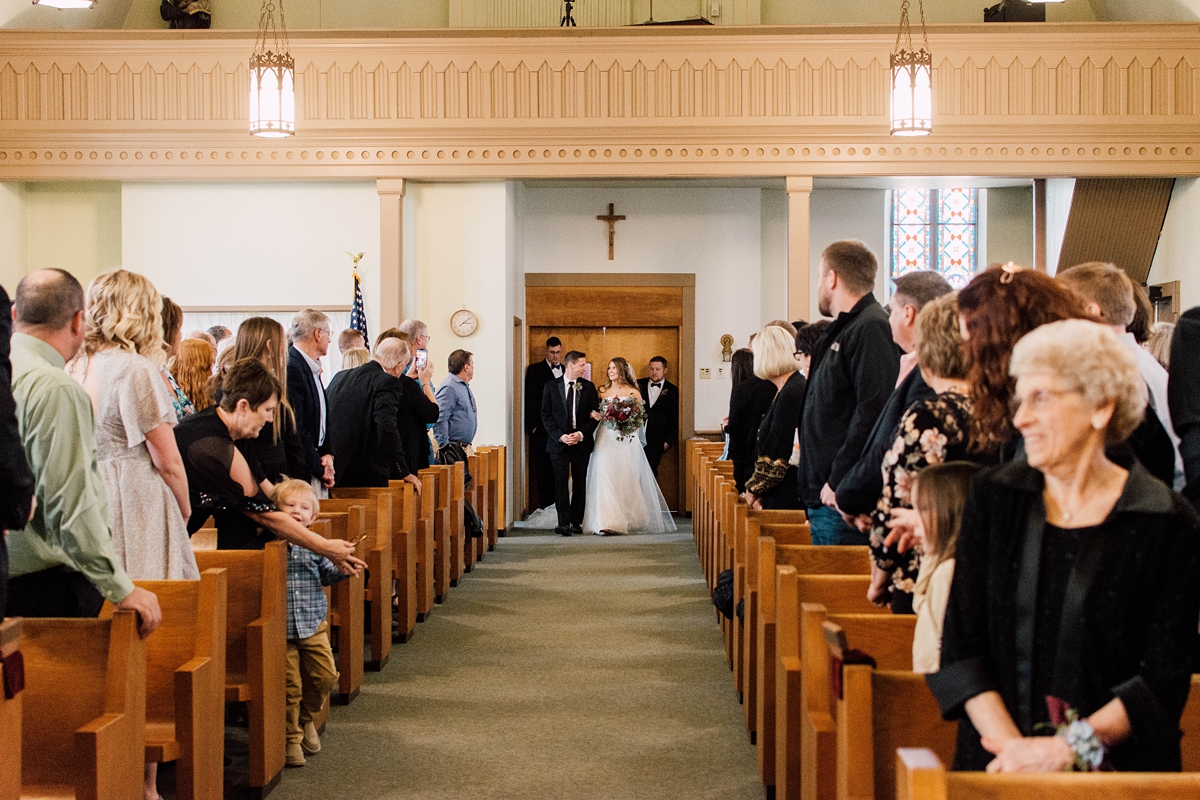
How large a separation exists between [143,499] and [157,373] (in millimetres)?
379

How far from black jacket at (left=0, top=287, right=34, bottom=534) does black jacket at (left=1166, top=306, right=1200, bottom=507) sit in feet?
8.31

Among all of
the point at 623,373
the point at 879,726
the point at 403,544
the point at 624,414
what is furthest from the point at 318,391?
the point at 623,373

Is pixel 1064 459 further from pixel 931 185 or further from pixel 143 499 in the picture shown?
pixel 931 185

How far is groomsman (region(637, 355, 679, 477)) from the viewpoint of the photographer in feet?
38.3

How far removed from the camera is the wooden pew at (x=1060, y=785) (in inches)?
61.1

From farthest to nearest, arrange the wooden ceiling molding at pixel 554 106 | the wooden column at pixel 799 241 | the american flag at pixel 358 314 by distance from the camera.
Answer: the wooden column at pixel 799 241
the wooden ceiling molding at pixel 554 106
the american flag at pixel 358 314

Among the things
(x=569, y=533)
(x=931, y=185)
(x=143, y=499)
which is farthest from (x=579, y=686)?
(x=931, y=185)

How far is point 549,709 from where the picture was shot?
4746 millimetres

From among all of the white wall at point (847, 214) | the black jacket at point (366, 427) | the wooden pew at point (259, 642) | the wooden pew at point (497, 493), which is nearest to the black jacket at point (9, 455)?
the wooden pew at point (259, 642)

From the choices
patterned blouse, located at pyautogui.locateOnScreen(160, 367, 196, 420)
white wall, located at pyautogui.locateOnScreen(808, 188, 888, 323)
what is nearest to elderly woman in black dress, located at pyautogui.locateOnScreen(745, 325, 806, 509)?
patterned blouse, located at pyautogui.locateOnScreen(160, 367, 196, 420)

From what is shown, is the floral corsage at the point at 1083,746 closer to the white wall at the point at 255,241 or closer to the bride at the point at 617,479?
the bride at the point at 617,479

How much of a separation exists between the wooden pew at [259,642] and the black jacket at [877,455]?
1.78 m

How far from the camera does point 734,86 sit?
9836mm

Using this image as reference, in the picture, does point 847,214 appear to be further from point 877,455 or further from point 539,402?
point 877,455
